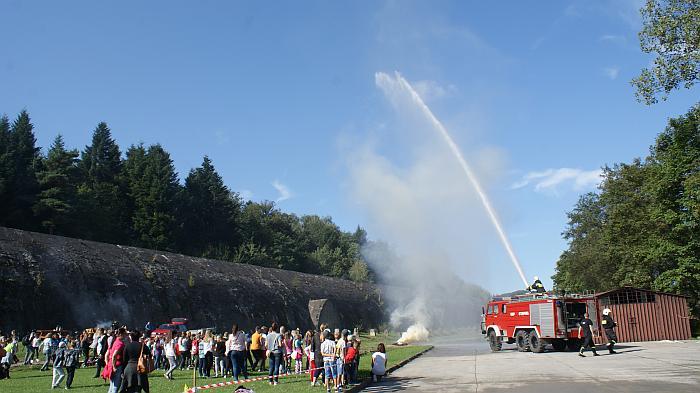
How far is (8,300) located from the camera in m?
27.5

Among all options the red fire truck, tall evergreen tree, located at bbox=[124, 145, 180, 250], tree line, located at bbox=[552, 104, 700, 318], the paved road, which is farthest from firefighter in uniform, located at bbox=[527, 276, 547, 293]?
tall evergreen tree, located at bbox=[124, 145, 180, 250]

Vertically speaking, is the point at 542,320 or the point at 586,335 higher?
the point at 542,320

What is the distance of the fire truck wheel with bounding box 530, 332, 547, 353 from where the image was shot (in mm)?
26562

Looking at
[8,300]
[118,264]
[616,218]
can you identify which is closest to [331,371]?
[8,300]

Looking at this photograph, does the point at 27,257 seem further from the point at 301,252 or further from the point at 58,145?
the point at 301,252

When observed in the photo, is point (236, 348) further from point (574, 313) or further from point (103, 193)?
point (103, 193)

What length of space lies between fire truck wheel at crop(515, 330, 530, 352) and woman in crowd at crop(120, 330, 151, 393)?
826 inches

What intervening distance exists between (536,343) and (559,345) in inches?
71.4

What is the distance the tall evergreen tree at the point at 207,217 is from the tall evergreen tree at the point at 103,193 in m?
9.52

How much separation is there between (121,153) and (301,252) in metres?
35.5

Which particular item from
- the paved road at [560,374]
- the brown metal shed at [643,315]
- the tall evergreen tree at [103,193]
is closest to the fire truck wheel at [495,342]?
the paved road at [560,374]

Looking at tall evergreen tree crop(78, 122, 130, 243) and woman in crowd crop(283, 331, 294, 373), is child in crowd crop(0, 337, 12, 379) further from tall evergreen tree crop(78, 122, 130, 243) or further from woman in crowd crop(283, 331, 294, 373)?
tall evergreen tree crop(78, 122, 130, 243)

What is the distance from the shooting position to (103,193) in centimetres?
6644

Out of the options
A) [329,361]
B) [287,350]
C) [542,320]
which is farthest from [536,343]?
[329,361]
